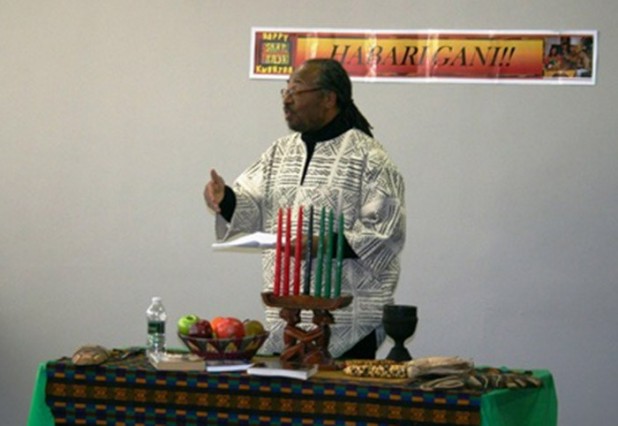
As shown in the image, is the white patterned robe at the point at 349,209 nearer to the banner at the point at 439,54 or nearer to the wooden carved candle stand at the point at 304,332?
the wooden carved candle stand at the point at 304,332

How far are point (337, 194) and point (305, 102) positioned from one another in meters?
0.30

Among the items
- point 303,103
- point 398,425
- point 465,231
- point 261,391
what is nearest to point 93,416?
point 261,391

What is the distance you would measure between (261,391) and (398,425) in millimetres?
351

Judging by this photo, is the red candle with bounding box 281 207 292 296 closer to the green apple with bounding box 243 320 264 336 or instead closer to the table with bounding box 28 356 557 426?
the green apple with bounding box 243 320 264 336

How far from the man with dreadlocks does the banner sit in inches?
53.2

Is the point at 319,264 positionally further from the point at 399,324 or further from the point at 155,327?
the point at 155,327

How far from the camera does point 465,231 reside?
4703 mm

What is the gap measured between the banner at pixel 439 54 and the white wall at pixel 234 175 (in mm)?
49

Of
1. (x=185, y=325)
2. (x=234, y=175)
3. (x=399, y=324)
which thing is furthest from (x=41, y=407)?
(x=234, y=175)

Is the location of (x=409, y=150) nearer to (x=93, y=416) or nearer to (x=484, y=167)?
(x=484, y=167)

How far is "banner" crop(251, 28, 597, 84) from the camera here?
4.61 meters

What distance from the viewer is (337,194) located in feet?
10.8

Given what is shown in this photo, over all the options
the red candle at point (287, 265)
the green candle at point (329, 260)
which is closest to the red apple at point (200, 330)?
the red candle at point (287, 265)

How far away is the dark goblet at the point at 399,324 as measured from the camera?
3.04 metres
